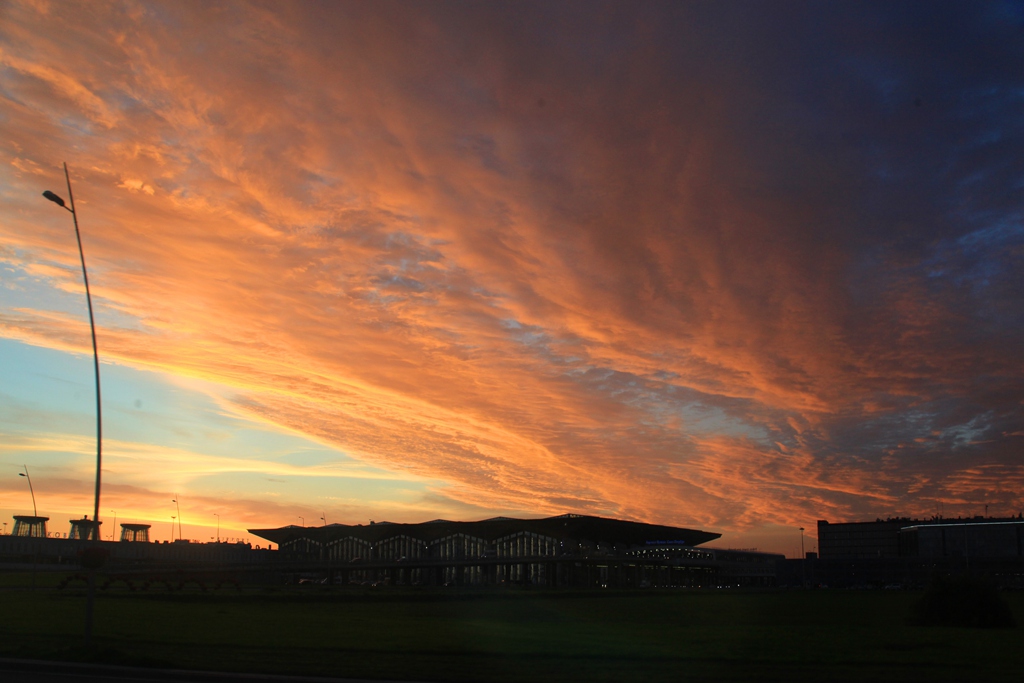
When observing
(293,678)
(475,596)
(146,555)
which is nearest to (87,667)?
(293,678)

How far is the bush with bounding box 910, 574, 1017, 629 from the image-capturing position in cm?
3856

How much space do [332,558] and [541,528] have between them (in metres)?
58.0

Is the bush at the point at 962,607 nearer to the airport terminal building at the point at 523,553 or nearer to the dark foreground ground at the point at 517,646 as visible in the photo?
the dark foreground ground at the point at 517,646

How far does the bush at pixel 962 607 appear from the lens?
127ft

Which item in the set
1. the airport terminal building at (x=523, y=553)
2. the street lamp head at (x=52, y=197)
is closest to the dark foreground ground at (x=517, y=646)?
the street lamp head at (x=52, y=197)

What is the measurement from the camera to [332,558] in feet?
593

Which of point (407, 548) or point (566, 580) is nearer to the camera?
point (566, 580)

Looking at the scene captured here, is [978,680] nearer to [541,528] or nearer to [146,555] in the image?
[541,528]

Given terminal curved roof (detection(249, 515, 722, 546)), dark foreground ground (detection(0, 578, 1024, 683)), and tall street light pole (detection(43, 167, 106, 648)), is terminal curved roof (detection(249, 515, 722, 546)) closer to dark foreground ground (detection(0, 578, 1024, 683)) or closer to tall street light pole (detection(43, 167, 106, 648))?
dark foreground ground (detection(0, 578, 1024, 683))

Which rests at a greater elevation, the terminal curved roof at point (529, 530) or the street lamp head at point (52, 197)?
the street lamp head at point (52, 197)

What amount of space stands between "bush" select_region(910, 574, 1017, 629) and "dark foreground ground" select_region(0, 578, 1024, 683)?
1697 mm

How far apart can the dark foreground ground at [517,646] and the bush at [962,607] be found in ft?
5.57

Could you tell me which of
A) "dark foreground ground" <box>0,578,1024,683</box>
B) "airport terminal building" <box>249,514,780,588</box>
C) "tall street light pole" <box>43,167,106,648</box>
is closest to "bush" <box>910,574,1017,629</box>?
"dark foreground ground" <box>0,578,1024,683</box>

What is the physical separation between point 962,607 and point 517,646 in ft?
85.4
